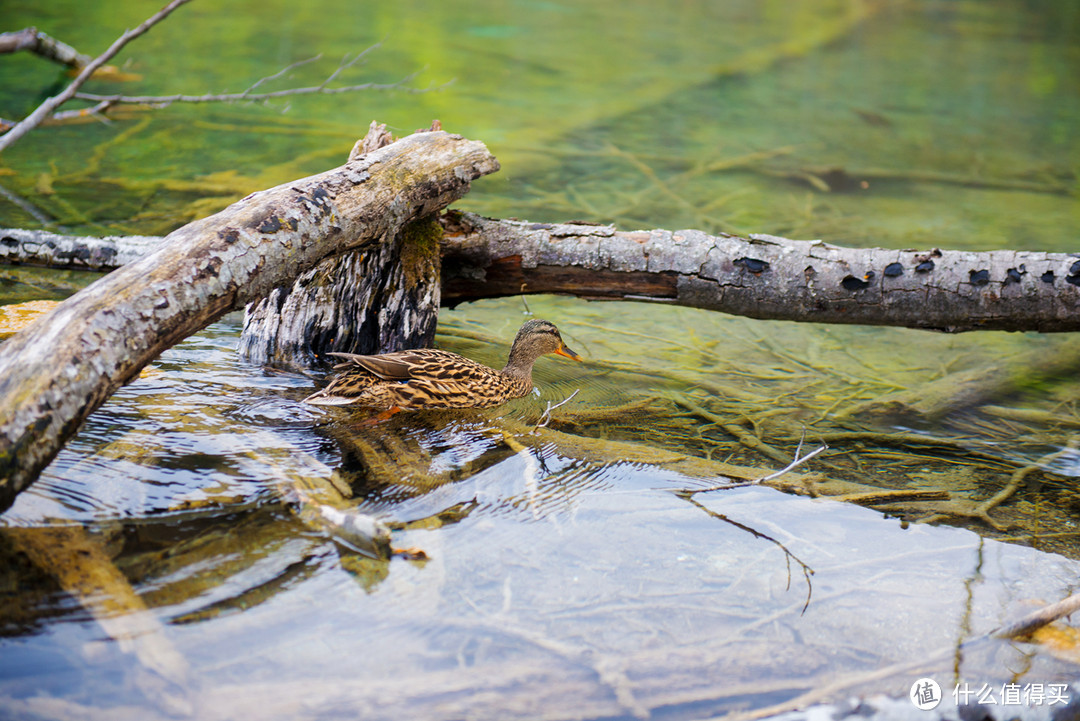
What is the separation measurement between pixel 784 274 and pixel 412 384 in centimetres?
192

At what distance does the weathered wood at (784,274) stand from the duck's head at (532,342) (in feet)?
0.73

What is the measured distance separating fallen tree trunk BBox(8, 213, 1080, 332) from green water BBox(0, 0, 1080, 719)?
1.68ft

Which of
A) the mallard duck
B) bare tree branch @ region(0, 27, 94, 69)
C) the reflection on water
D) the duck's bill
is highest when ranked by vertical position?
bare tree branch @ region(0, 27, 94, 69)

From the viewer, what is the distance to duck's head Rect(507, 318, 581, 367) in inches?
183

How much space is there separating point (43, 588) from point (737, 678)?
1985 millimetres

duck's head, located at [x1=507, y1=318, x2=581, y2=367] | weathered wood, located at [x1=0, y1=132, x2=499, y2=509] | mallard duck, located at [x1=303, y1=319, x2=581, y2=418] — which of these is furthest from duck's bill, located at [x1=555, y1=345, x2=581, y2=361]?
weathered wood, located at [x1=0, y1=132, x2=499, y2=509]

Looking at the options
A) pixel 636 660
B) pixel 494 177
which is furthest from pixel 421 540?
pixel 494 177

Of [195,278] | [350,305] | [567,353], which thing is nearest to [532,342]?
[567,353]

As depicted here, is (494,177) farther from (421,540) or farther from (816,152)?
(421,540)

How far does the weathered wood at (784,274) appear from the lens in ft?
14.6

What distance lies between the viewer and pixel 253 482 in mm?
3289

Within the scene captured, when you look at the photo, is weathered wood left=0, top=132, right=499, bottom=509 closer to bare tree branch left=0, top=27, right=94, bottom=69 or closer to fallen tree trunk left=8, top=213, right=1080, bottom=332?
fallen tree trunk left=8, top=213, right=1080, bottom=332

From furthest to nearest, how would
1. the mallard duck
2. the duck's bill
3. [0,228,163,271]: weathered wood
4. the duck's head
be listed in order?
[0,228,163,271]: weathered wood, the duck's bill, the duck's head, the mallard duck

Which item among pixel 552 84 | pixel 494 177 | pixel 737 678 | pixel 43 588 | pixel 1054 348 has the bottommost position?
pixel 737 678
